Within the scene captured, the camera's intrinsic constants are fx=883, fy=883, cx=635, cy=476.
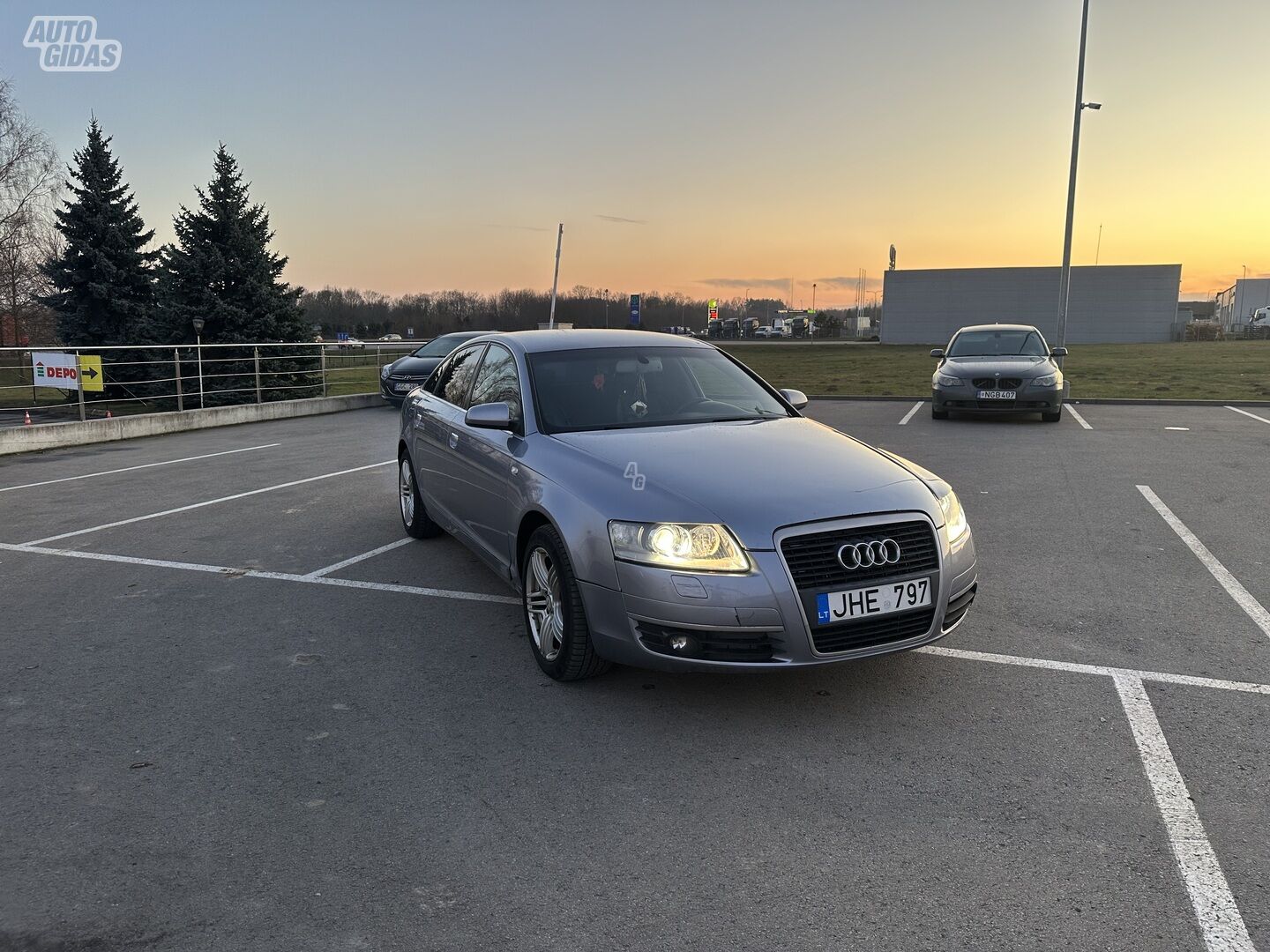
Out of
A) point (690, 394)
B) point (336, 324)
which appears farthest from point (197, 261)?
point (336, 324)

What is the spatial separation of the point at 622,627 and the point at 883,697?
3.95 feet

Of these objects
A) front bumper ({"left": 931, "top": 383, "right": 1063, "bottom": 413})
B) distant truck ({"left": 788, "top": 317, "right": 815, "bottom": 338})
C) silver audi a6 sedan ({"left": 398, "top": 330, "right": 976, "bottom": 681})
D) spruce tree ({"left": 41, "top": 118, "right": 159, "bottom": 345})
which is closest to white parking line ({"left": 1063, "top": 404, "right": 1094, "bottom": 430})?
front bumper ({"left": 931, "top": 383, "right": 1063, "bottom": 413})

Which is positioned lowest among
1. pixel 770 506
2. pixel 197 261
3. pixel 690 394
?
pixel 770 506

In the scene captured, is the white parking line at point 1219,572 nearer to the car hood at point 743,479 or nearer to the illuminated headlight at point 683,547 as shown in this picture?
the car hood at point 743,479

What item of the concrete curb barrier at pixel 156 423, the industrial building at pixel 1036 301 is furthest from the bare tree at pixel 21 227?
the industrial building at pixel 1036 301

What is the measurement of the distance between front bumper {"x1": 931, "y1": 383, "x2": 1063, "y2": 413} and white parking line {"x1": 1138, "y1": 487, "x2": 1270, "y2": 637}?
5.85 m

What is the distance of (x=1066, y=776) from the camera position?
124 inches

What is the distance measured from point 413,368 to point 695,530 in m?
15.1

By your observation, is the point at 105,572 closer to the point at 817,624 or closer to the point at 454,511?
the point at 454,511

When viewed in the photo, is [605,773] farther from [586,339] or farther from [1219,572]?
[1219,572]

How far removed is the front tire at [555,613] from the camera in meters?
3.80

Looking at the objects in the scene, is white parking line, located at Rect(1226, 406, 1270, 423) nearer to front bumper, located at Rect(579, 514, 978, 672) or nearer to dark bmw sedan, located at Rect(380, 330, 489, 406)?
front bumper, located at Rect(579, 514, 978, 672)

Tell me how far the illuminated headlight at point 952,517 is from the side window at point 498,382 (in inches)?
86.0

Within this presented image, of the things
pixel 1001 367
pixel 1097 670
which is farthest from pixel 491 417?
pixel 1001 367
